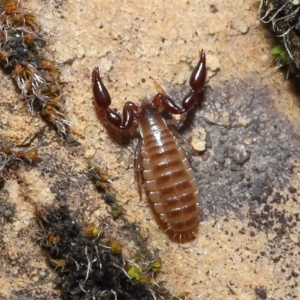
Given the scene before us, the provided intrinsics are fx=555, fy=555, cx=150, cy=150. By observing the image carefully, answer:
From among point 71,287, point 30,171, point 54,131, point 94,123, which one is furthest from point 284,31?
point 71,287

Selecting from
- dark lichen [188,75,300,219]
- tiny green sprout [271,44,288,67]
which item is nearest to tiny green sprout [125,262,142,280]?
dark lichen [188,75,300,219]

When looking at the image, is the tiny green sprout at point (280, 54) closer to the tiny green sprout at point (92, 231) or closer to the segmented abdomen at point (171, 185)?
the segmented abdomen at point (171, 185)

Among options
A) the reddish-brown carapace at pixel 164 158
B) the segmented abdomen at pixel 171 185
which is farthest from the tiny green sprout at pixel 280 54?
the segmented abdomen at pixel 171 185

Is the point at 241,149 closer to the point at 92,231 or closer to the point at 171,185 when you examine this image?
the point at 171,185

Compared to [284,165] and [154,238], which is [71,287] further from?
[284,165]

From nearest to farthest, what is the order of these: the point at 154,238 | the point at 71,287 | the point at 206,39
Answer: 1. the point at 71,287
2. the point at 154,238
3. the point at 206,39

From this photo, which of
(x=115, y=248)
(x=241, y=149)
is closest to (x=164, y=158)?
(x=241, y=149)
